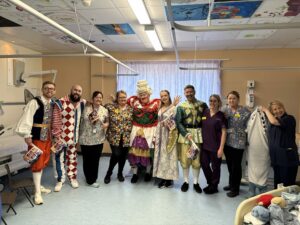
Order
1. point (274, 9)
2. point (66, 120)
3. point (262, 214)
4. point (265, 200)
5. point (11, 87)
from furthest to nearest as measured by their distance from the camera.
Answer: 1. point (11, 87)
2. point (66, 120)
3. point (274, 9)
4. point (265, 200)
5. point (262, 214)

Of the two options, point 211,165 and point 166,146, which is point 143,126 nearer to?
point 166,146

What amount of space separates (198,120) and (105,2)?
203cm

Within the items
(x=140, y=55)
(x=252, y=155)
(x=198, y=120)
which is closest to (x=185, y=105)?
(x=198, y=120)

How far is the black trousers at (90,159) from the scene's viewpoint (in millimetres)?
3883

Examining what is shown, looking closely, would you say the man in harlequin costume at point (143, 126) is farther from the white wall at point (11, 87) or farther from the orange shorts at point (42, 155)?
the white wall at point (11, 87)

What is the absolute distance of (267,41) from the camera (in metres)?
4.93

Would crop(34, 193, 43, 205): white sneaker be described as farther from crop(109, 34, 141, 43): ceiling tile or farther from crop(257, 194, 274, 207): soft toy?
crop(109, 34, 141, 43): ceiling tile

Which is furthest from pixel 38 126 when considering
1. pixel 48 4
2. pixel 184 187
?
pixel 184 187

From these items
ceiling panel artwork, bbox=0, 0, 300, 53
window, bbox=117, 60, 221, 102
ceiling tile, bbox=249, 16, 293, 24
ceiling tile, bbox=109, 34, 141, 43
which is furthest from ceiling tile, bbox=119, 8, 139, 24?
window, bbox=117, 60, 221, 102

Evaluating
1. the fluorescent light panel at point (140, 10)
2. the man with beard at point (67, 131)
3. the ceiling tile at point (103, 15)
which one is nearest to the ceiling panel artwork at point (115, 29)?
the ceiling tile at point (103, 15)

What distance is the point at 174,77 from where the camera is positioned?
5.91 meters

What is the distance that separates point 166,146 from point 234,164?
1.01m

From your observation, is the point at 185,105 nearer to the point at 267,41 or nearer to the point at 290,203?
the point at 290,203

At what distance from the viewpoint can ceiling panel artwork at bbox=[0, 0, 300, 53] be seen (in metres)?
3.07
